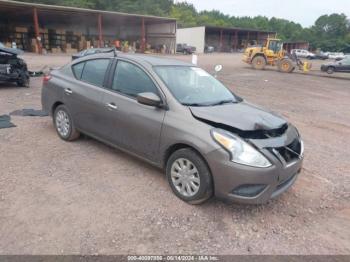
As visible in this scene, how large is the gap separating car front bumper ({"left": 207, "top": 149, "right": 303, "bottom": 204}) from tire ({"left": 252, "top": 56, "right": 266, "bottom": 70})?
22613mm

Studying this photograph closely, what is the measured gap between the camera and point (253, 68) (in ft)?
82.7

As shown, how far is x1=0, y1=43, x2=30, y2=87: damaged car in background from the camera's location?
9.40 metres

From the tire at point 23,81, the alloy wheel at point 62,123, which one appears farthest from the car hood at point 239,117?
the tire at point 23,81

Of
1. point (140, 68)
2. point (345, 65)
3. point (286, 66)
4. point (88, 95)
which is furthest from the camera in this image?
point (286, 66)

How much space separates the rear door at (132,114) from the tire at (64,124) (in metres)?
0.95

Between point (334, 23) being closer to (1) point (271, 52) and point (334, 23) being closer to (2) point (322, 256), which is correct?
(1) point (271, 52)

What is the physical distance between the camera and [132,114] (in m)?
3.89

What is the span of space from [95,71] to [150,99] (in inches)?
59.8

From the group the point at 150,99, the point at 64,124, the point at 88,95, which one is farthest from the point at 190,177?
the point at 64,124

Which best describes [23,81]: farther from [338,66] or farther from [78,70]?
[338,66]

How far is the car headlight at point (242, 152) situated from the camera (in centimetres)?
301

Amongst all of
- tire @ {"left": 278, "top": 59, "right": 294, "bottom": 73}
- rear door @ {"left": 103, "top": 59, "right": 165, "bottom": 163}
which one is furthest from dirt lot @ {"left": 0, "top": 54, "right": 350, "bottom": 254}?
tire @ {"left": 278, "top": 59, "right": 294, "bottom": 73}

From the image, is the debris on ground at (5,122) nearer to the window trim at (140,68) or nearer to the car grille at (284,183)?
the window trim at (140,68)

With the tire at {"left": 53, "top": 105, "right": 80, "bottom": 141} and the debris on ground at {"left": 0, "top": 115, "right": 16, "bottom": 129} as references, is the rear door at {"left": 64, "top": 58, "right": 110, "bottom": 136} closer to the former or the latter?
the tire at {"left": 53, "top": 105, "right": 80, "bottom": 141}
